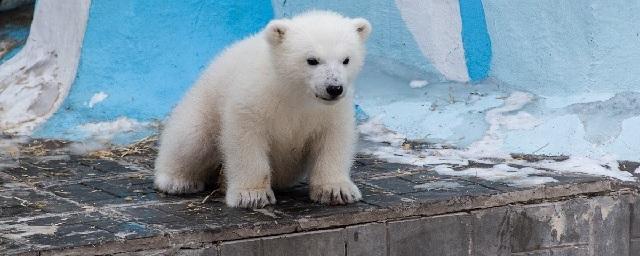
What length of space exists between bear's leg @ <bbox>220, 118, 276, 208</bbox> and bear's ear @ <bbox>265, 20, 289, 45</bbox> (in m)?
0.37

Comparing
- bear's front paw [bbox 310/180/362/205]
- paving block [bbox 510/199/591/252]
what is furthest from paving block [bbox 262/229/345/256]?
paving block [bbox 510/199/591/252]

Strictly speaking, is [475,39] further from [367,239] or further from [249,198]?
[249,198]

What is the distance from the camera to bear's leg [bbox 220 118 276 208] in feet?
15.2

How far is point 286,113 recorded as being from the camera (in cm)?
462

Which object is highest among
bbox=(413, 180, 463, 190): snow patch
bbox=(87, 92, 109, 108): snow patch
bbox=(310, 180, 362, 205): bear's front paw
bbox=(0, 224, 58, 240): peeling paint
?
bbox=(87, 92, 109, 108): snow patch

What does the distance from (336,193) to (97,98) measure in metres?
2.82

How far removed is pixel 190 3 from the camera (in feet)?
24.0

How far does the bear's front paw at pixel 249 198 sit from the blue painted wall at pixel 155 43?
2465mm

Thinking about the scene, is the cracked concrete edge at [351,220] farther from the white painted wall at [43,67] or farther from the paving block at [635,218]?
the white painted wall at [43,67]

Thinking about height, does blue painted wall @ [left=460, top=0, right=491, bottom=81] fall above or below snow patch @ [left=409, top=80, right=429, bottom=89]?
above

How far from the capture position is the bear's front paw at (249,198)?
4.68 m

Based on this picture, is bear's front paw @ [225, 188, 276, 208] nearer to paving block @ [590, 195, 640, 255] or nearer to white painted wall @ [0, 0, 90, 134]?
paving block @ [590, 195, 640, 255]

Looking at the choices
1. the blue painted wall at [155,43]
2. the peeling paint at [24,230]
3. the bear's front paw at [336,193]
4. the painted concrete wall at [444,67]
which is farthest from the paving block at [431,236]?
the blue painted wall at [155,43]

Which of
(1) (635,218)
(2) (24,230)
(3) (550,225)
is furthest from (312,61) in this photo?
(1) (635,218)
